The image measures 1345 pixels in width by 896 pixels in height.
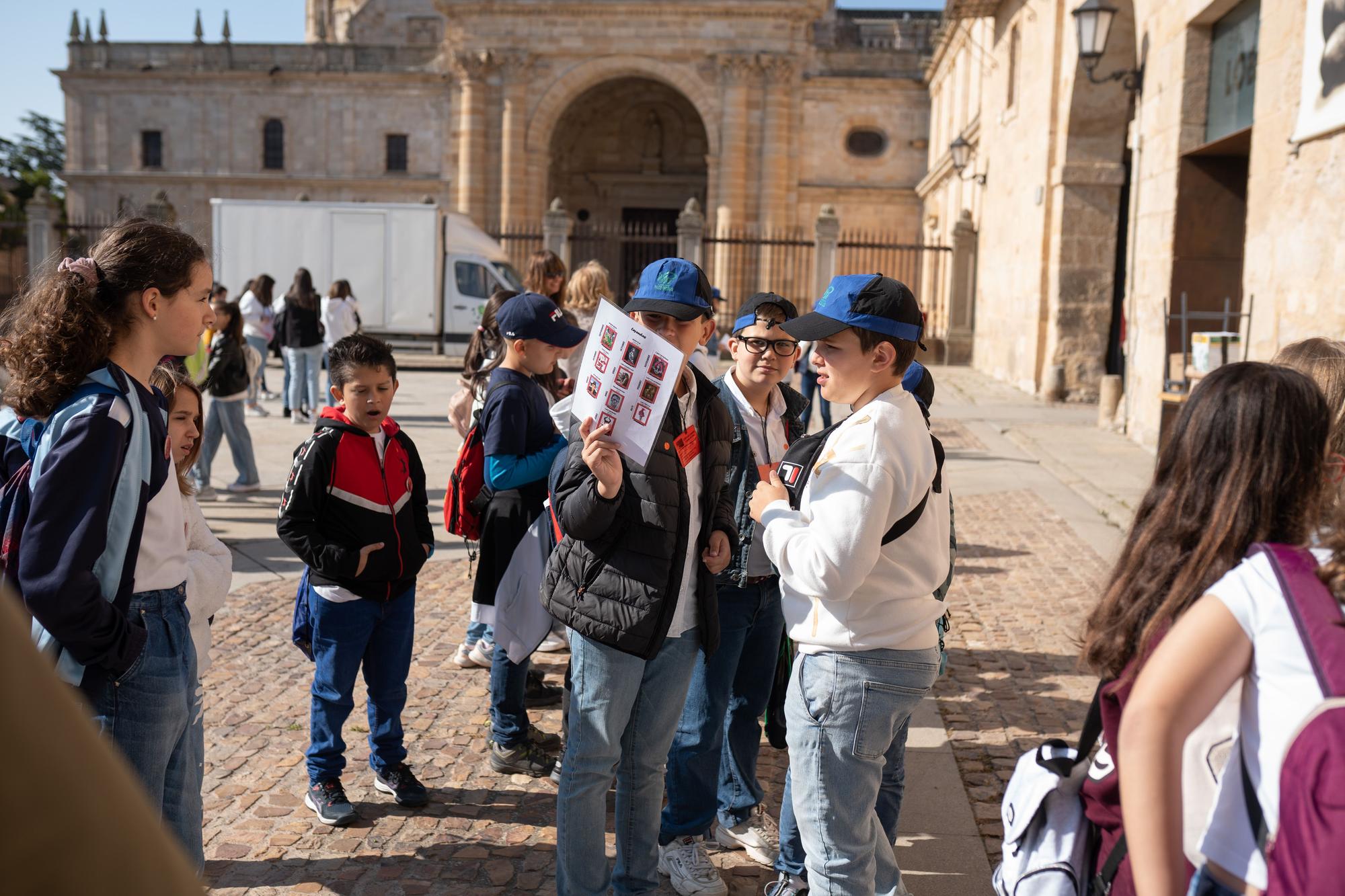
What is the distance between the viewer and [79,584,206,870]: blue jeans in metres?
2.56

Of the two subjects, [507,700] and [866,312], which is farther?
[507,700]

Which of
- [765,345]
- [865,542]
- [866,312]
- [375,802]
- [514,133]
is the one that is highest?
[514,133]

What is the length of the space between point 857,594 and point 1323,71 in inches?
312

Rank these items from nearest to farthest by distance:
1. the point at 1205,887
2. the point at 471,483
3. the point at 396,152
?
the point at 1205,887
the point at 471,483
the point at 396,152

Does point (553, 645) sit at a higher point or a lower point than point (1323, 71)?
lower

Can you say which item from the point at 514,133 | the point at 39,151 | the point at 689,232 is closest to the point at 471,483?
the point at 689,232

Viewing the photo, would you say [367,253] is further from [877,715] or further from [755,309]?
[877,715]

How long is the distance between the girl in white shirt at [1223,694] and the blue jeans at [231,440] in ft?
29.3

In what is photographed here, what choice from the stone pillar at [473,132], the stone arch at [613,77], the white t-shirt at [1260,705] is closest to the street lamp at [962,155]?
the stone arch at [613,77]

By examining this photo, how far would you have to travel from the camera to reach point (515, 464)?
167 inches

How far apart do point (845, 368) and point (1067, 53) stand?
15.6 metres

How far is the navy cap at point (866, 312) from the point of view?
277 centimetres

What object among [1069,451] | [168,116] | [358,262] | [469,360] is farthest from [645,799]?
[168,116]

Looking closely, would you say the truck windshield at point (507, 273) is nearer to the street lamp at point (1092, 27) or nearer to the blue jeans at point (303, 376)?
the blue jeans at point (303, 376)
